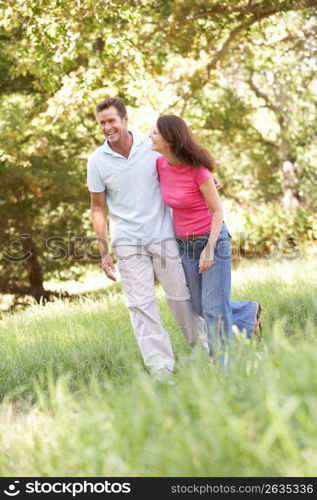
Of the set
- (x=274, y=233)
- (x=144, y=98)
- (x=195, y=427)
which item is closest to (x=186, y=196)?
(x=195, y=427)

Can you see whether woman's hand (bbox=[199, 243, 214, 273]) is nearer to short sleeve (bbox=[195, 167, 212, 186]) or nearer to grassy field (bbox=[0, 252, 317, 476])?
short sleeve (bbox=[195, 167, 212, 186])

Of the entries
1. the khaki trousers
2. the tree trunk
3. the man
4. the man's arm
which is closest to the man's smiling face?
the man

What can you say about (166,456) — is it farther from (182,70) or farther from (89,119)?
(89,119)

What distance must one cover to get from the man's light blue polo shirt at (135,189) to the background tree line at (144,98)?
510 centimetres

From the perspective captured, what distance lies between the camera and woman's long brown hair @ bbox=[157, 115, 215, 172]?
175 inches

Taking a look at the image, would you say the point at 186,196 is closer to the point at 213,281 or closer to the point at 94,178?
the point at 213,281

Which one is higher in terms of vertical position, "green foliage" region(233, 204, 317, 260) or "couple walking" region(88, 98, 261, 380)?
"couple walking" region(88, 98, 261, 380)

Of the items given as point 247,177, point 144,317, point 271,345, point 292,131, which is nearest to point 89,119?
point 292,131

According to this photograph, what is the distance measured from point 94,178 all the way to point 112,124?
0.42 metres

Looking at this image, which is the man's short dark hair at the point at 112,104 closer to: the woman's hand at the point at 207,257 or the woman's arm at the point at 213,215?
the woman's arm at the point at 213,215

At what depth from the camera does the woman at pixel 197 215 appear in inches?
177

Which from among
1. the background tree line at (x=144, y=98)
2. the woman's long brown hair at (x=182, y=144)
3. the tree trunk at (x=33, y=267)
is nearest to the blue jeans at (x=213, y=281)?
the woman's long brown hair at (x=182, y=144)

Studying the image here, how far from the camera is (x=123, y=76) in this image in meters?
11.2
